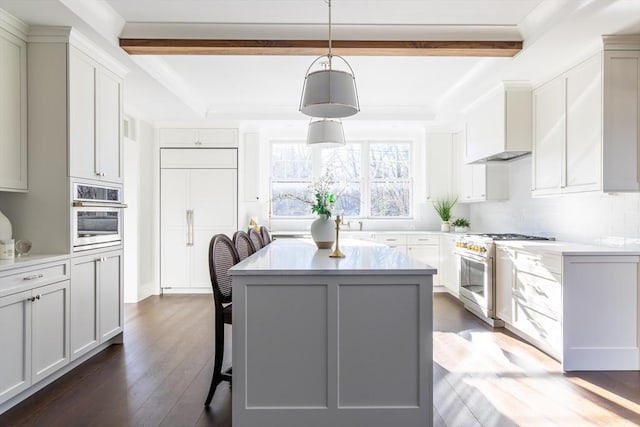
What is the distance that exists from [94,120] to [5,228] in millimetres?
1074

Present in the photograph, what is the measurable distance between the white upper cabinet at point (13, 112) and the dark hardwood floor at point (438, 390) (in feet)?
4.87

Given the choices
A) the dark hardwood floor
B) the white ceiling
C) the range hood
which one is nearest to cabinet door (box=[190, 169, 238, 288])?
the white ceiling

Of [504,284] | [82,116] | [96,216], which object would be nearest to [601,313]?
[504,284]

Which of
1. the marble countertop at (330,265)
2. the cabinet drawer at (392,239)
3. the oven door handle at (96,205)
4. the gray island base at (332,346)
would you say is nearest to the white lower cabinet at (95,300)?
the oven door handle at (96,205)

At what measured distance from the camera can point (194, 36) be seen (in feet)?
11.1

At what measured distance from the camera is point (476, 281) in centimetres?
457

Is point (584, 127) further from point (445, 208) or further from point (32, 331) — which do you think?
point (32, 331)

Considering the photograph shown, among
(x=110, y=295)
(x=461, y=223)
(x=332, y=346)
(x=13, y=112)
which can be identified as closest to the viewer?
(x=332, y=346)

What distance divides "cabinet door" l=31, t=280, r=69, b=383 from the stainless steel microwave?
1.27 ft

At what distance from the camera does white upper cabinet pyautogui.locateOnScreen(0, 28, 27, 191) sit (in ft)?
9.00

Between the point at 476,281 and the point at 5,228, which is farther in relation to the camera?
the point at 476,281

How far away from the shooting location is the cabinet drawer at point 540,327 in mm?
3164

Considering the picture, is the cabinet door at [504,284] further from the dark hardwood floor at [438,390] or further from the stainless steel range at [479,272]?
the dark hardwood floor at [438,390]

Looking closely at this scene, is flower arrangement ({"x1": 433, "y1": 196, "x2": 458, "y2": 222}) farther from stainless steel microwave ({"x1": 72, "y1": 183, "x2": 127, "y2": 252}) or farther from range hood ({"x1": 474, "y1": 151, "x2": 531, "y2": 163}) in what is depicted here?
stainless steel microwave ({"x1": 72, "y1": 183, "x2": 127, "y2": 252})
